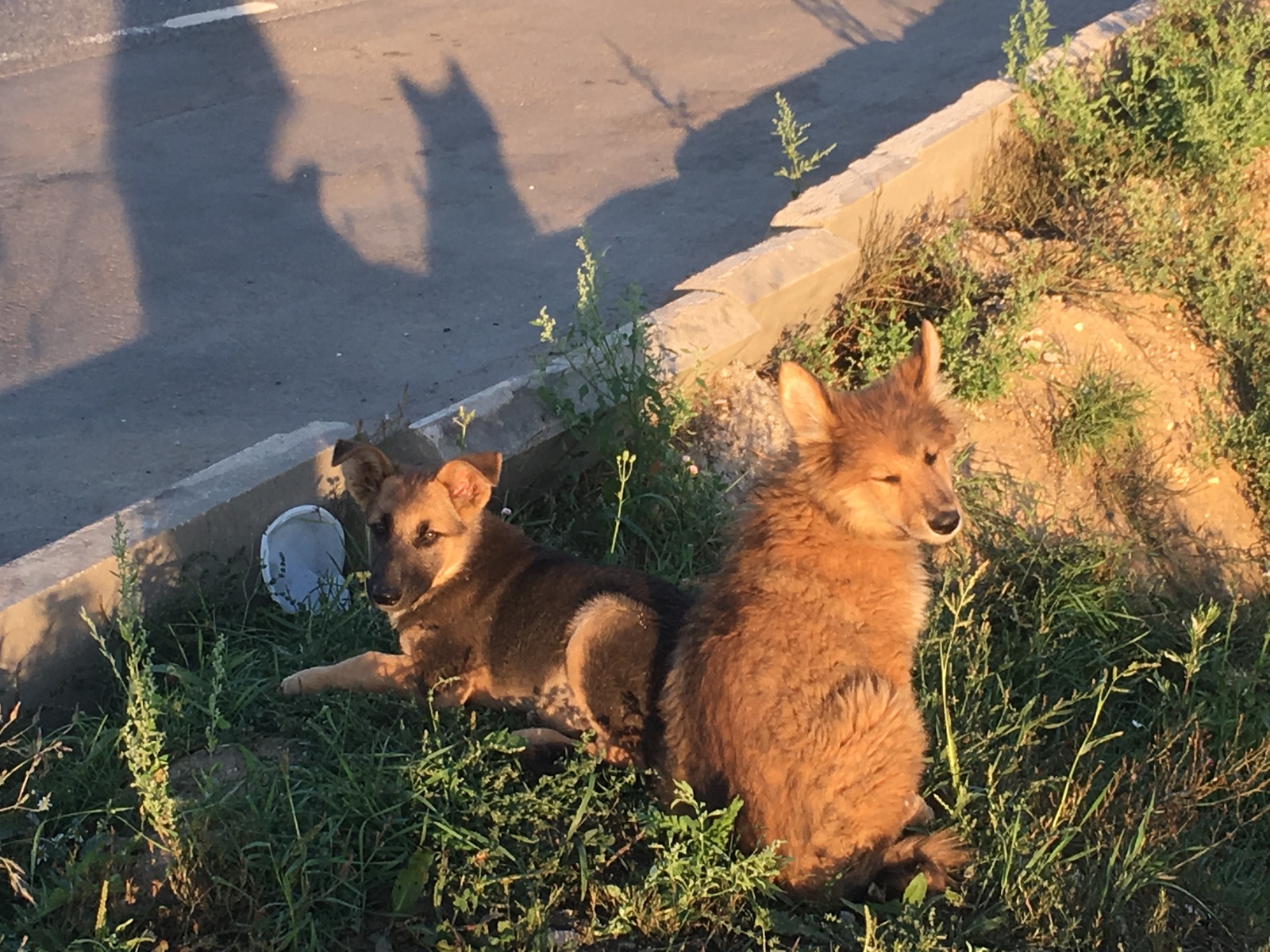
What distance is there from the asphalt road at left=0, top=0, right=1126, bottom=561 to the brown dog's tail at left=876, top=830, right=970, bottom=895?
12.8 ft

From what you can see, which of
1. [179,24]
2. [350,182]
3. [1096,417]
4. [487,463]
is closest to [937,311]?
[1096,417]

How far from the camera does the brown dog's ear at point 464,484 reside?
4859 millimetres

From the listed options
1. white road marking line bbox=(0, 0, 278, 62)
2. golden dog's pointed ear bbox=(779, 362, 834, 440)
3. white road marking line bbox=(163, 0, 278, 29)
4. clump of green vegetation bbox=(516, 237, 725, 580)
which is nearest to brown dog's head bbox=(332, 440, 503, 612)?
clump of green vegetation bbox=(516, 237, 725, 580)

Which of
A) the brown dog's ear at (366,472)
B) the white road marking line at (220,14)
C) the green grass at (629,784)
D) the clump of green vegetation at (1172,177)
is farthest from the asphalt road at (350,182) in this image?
the clump of green vegetation at (1172,177)

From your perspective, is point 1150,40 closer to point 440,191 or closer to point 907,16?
point 907,16

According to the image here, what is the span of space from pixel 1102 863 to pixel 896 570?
1.21 metres

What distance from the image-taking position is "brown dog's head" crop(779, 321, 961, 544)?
4.04 meters

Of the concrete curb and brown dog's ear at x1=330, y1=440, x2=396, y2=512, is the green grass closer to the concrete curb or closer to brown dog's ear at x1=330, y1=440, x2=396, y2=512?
the concrete curb

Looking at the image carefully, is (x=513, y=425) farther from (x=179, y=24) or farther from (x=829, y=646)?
(x=179, y=24)

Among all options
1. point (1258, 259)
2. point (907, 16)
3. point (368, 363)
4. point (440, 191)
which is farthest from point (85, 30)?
point (1258, 259)

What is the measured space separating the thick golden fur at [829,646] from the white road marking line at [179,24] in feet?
35.0

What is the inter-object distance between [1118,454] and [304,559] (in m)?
4.92

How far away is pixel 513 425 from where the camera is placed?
230 inches

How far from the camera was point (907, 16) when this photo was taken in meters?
13.9
